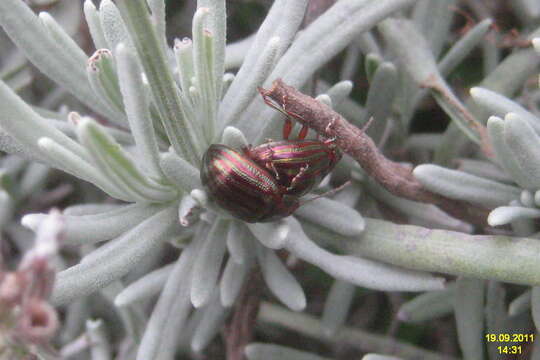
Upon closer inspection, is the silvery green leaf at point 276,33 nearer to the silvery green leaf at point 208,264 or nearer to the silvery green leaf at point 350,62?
the silvery green leaf at point 208,264

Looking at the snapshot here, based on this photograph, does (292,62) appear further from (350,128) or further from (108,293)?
(108,293)

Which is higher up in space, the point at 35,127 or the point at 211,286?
the point at 35,127

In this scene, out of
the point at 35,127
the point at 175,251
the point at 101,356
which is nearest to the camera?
the point at 35,127

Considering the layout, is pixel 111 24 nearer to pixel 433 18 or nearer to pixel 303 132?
pixel 303 132

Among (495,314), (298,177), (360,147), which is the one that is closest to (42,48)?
(298,177)

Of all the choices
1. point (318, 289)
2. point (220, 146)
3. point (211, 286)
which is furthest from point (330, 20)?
point (318, 289)
